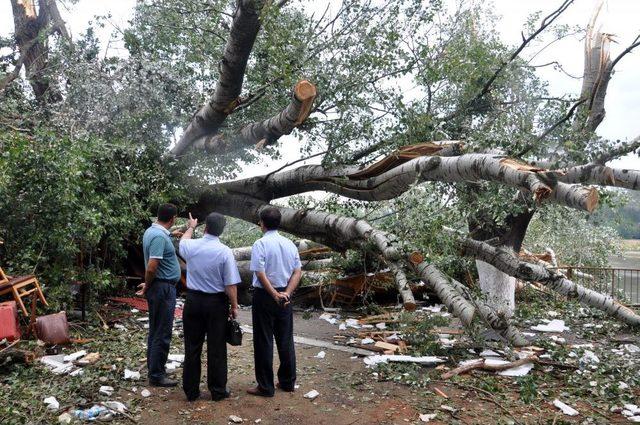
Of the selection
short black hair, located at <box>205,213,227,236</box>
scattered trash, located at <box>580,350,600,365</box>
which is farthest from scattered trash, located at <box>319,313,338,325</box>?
short black hair, located at <box>205,213,227,236</box>

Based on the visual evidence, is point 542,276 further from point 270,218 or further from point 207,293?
point 207,293

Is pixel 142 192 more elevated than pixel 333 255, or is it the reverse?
pixel 142 192

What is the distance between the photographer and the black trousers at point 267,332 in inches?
175

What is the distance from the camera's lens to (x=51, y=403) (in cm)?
413

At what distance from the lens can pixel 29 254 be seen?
6.23 metres

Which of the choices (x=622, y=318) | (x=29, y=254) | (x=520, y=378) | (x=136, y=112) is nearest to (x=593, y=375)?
(x=520, y=378)

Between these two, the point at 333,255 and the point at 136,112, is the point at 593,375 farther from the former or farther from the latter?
the point at 136,112

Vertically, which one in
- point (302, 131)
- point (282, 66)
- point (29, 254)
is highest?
point (282, 66)

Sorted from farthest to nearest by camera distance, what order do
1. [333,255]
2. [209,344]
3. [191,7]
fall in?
[333,255] < [191,7] < [209,344]

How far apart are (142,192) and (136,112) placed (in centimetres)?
133

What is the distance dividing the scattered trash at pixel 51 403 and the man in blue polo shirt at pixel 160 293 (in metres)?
0.76

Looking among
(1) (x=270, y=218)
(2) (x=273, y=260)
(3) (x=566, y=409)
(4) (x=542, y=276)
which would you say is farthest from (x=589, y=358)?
(1) (x=270, y=218)

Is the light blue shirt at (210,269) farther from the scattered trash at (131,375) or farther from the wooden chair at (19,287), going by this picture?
the wooden chair at (19,287)

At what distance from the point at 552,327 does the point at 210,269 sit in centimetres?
618
